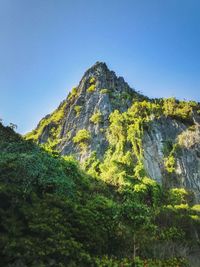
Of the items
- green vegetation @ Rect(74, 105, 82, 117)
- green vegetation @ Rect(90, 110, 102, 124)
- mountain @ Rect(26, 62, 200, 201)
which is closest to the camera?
mountain @ Rect(26, 62, 200, 201)

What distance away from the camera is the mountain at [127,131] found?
3114cm

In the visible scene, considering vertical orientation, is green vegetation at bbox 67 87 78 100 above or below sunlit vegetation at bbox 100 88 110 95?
above

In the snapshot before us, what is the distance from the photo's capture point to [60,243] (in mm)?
14398

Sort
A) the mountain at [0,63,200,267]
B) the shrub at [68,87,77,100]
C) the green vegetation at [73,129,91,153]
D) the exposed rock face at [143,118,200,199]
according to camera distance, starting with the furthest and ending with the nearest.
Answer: the shrub at [68,87,77,100]
the green vegetation at [73,129,91,153]
the exposed rock face at [143,118,200,199]
the mountain at [0,63,200,267]

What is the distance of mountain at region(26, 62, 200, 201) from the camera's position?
102 ft

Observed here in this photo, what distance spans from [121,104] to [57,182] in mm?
21976

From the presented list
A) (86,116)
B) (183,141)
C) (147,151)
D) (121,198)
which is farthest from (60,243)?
(86,116)

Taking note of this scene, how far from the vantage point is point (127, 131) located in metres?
33.8

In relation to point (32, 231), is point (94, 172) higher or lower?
higher

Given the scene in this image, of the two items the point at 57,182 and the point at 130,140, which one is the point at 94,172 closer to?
the point at 130,140

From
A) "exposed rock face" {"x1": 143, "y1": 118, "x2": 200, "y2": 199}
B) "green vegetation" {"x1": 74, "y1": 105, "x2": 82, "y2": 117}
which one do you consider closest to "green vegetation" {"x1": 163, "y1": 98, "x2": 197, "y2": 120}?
"exposed rock face" {"x1": 143, "y1": 118, "x2": 200, "y2": 199}

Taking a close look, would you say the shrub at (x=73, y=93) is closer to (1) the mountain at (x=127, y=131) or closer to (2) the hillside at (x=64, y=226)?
(1) the mountain at (x=127, y=131)

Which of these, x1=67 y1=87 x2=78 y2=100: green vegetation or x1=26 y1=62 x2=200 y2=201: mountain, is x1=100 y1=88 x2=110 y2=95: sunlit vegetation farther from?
x1=67 y1=87 x2=78 y2=100: green vegetation

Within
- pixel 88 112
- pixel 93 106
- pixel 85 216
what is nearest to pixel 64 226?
pixel 85 216
